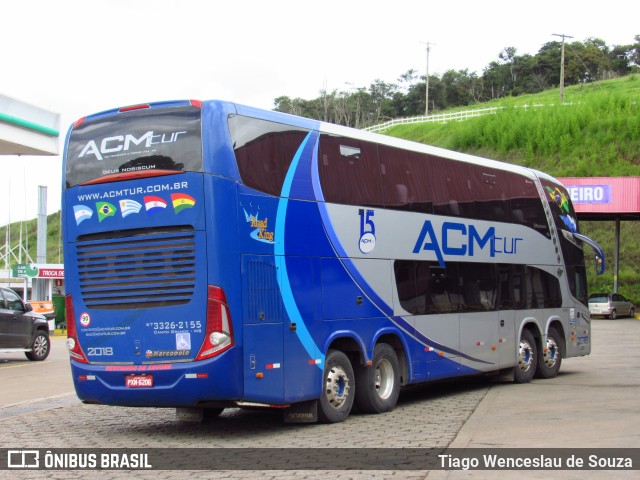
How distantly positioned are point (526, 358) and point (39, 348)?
13.6 m

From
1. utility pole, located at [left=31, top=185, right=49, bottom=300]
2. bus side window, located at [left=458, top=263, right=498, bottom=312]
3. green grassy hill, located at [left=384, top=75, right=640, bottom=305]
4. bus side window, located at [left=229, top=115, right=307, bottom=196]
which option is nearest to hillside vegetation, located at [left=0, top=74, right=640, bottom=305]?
green grassy hill, located at [left=384, top=75, right=640, bottom=305]

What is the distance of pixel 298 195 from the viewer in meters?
11.5

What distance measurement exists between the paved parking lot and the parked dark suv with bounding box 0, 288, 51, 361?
844 cm

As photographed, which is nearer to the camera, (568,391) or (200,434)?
(200,434)

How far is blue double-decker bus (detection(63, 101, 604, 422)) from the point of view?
10391 millimetres

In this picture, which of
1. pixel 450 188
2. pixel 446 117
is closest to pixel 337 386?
pixel 450 188

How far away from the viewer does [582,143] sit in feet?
233

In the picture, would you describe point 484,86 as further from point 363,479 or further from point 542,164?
point 363,479

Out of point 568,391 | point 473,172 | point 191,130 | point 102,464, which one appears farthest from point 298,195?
point 568,391

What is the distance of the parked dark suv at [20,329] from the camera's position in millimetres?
23156

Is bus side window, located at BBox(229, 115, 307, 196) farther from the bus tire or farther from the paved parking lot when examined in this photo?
the bus tire

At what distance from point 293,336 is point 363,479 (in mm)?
3306

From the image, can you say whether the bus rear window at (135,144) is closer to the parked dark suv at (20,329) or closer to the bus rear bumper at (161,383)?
the bus rear bumper at (161,383)

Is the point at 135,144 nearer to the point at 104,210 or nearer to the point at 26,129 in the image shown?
the point at 104,210
